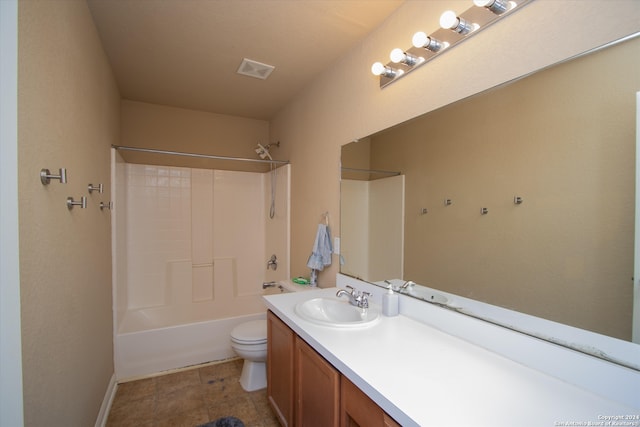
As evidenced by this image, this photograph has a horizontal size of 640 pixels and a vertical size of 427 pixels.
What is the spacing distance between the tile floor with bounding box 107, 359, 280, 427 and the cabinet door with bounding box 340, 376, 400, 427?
1.11 metres

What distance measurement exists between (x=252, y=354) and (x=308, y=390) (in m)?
1.04

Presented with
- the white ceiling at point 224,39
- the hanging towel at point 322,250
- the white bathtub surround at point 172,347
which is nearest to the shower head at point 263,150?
the white ceiling at point 224,39

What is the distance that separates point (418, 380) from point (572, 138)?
34.8 inches

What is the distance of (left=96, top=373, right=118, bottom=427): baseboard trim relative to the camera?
1.79 m

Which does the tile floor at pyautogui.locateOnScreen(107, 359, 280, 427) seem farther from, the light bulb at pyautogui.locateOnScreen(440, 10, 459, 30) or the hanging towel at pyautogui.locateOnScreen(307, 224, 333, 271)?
the light bulb at pyautogui.locateOnScreen(440, 10, 459, 30)

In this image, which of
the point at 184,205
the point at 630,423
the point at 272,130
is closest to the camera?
the point at 630,423

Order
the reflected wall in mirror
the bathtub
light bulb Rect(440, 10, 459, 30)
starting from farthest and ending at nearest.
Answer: the bathtub → light bulb Rect(440, 10, 459, 30) → the reflected wall in mirror

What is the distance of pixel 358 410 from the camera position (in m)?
0.95

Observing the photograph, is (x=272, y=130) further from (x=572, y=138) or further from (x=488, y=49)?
(x=572, y=138)

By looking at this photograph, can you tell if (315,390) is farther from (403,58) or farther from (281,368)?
(403,58)

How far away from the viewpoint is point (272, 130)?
3.52 meters

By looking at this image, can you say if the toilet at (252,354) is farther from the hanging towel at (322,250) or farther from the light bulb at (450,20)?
the light bulb at (450,20)

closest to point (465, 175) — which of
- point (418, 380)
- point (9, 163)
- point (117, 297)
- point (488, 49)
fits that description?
point (488, 49)

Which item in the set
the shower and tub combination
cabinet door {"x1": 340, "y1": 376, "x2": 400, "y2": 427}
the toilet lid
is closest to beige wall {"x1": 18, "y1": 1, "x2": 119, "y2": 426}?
the shower and tub combination
